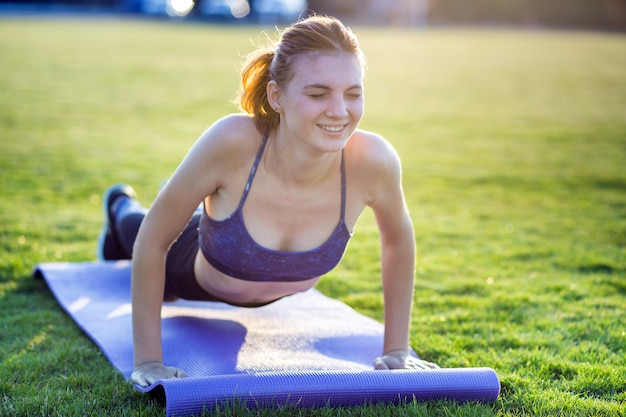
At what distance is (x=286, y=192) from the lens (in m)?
3.17

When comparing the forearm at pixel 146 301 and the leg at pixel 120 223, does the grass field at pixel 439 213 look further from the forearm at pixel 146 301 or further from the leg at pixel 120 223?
the leg at pixel 120 223

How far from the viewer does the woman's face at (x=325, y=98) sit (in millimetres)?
2809

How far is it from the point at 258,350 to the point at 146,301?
59 cm

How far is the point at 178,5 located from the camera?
157ft

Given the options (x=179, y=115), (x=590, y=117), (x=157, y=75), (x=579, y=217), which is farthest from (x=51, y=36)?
(x=579, y=217)

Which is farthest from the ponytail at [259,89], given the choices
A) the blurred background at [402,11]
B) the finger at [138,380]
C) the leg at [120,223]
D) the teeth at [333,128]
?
the blurred background at [402,11]

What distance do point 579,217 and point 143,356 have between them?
4.77 meters

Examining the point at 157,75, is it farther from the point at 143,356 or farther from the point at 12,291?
the point at 143,356

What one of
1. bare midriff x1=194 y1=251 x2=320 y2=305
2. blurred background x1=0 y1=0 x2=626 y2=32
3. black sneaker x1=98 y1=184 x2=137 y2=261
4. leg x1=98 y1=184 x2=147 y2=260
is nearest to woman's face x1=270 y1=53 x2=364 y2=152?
bare midriff x1=194 y1=251 x2=320 y2=305

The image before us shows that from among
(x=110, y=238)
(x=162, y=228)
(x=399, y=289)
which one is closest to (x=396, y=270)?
(x=399, y=289)

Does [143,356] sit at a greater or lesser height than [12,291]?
greater

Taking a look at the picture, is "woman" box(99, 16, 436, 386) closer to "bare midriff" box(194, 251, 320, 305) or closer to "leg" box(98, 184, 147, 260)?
"bare midriff" box(194, 251, 320, 305)

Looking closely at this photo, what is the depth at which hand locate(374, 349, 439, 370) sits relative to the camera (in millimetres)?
3240

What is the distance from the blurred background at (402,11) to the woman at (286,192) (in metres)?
41.1
